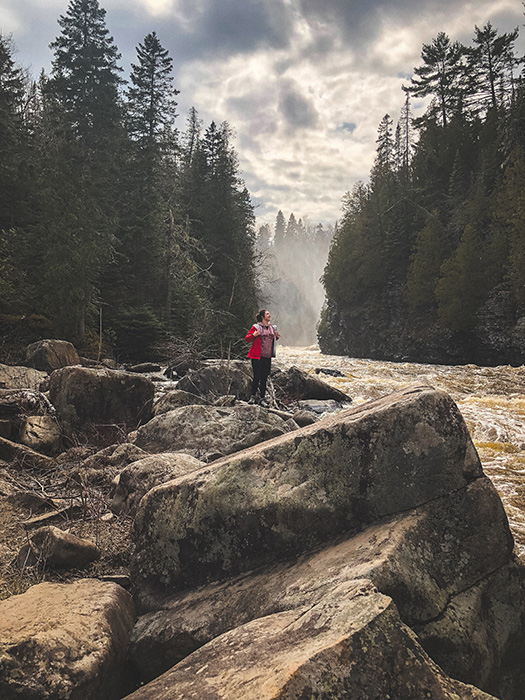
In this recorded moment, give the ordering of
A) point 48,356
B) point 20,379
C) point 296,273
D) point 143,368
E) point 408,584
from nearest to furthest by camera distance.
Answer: point 408,584 < point 20,379 < point 48,356 < point 143,368 < point 296,273

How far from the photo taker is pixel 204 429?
6445 millimetres

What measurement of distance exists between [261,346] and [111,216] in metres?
23.1

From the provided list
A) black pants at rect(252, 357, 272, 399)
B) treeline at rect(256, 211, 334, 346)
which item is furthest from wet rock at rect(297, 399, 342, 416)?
treeline at rect(256, 211, 334, 346)

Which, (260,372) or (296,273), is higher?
(296,273)

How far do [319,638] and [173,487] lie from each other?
6.06ft

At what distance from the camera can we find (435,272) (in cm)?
3128

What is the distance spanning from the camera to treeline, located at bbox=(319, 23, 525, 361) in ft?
82.3

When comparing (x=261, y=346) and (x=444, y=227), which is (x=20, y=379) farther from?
(x=444, y=227)

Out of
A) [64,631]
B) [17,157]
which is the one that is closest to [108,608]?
[64,631]

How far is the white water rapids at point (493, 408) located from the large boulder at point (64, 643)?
9.24ft

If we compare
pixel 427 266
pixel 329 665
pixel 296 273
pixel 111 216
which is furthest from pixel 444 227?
pixel 296 273

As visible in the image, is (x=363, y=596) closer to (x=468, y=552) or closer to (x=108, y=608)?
(x=468, y=552)

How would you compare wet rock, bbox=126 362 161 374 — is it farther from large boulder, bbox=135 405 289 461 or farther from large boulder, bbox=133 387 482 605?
large boulder, bbox=133 387 482 605

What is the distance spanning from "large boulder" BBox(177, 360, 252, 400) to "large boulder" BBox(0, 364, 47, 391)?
357cm
